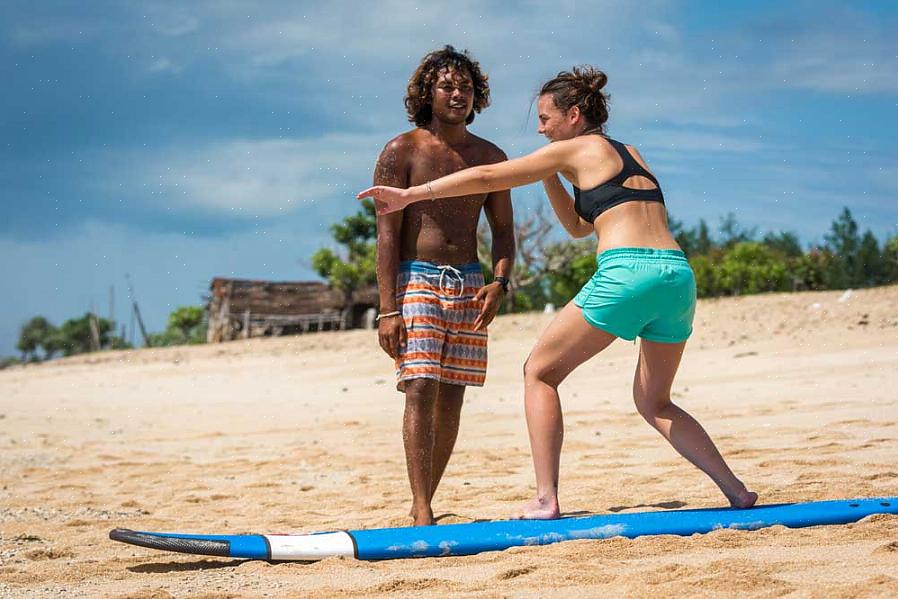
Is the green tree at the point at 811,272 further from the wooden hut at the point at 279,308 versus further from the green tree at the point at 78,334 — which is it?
the green tree at the point at 78,334

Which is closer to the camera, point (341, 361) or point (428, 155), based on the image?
point (428, 155)

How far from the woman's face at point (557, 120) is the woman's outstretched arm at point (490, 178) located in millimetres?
177

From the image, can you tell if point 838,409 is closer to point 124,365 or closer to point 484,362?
point 484,362

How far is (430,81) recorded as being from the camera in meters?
5.02

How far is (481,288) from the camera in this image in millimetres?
4984

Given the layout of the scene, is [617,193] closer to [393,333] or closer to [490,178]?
[490,178]

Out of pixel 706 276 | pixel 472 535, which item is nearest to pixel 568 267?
pixel 706 276

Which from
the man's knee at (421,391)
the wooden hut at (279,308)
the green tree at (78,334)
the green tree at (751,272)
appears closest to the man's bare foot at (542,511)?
the man's knee at (421,391)

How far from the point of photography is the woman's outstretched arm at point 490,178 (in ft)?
14.0

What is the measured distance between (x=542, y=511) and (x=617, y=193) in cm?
135

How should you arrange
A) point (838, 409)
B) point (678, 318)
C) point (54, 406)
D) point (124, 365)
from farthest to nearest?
point (124, 365), point (54, 406), point (838, 409), point (678, 318)

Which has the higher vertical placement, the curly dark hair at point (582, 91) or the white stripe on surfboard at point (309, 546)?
the curly dark hair at point (582, 91)

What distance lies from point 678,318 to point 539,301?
50.2 meters

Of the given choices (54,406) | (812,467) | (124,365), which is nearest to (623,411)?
(812,467)
